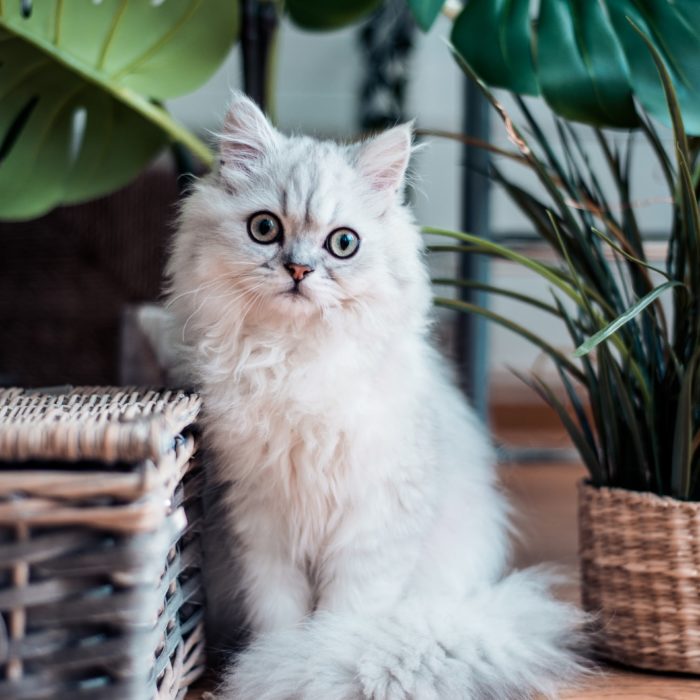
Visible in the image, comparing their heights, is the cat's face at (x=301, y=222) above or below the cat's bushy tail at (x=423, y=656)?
above

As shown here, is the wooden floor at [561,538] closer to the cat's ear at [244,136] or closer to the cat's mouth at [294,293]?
the cat's mouth at [294,293]

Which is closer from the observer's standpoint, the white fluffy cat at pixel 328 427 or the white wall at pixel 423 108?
the white fluffy cat at pixel 328 427

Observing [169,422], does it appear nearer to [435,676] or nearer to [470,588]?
→ [435,676]

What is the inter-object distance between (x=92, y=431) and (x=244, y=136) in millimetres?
538

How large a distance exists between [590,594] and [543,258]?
1170mm

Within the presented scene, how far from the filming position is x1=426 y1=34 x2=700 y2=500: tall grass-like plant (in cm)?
103

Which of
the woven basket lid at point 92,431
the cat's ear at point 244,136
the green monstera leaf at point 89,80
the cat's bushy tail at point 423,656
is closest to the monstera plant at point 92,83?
the green monstera leaf at point 89,80

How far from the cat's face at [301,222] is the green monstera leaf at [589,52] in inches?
9.7

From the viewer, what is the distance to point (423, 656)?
955mm

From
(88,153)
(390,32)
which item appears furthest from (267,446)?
(390,32)

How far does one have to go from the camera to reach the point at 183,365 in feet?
3.71

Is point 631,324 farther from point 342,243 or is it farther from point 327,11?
point 327,11

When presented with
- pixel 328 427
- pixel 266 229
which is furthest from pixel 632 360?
pixel 266 229

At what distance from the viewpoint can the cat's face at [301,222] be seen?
3.34 feet
